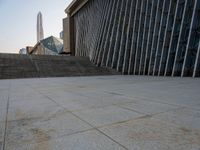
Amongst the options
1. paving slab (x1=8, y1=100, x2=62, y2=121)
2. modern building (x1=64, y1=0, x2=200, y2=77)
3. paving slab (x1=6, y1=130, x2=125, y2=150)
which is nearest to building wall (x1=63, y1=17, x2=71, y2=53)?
modern building (x1=64, y1=0, x2=200, y2=77)

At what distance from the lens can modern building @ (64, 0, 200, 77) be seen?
46.2 ft

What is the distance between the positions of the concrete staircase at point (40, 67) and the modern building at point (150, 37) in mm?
3011

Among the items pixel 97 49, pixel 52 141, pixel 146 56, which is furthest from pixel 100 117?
pixel 97 49

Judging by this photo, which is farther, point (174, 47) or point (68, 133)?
point (174, 47)

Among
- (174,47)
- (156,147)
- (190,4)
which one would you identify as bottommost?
(156,147)

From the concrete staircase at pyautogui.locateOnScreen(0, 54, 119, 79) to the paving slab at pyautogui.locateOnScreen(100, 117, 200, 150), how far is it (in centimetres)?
1472

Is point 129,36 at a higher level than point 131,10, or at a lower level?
lower

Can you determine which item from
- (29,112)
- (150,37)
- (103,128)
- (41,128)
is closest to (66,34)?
(150,37)

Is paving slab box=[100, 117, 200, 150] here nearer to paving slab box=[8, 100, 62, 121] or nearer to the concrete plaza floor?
the concrete plaza floor

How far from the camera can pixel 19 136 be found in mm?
2406

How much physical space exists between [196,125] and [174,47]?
14.2 m

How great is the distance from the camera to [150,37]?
58.2 ft

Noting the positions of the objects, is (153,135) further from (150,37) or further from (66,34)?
(66,34)

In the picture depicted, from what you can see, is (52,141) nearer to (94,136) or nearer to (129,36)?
(94,136)
